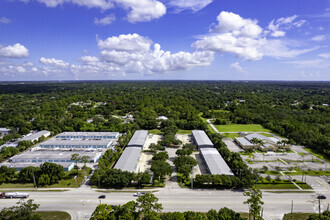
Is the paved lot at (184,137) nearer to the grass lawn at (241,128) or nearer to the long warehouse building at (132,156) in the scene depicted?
the long warehouse building at (132,156)

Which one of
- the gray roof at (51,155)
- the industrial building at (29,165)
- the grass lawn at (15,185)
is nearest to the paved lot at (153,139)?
the gray roof at (51,155)

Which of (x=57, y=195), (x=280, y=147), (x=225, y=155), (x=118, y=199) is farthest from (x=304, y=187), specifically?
(x=57, y=195)

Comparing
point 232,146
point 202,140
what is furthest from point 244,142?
point 202,140

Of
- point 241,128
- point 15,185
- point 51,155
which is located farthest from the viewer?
point 241,128

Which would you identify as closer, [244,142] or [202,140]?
[202,140]

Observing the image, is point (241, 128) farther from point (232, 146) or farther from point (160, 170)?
point (160, 170)

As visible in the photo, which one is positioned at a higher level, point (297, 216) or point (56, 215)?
point (297, 216)
